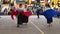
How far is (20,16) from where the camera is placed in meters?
16.7

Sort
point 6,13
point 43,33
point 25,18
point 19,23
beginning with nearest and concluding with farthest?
point 43,33, point 19,23, point 25,18, point 6,13

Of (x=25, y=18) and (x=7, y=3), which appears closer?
(x=25, y=18)

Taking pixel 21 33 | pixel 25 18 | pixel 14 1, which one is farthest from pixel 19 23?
pixel 14 1

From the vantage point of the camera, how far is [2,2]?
44.4 metres

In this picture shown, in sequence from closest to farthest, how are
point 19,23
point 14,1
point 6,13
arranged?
point 19,23 → point 6,13 → point 14,1

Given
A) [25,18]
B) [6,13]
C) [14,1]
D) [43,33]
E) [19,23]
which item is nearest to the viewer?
[43,33]

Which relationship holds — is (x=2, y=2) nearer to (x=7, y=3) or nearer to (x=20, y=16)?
(x=7, y=3)

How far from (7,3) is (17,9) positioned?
28.3 meters

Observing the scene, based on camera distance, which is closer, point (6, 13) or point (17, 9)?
point (17, 9)

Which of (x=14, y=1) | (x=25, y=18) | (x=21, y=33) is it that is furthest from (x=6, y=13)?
(x=21, y=33)

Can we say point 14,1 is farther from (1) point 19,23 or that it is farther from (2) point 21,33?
(2) point 21,33

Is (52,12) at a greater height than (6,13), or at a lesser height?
greater

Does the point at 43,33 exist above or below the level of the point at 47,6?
below

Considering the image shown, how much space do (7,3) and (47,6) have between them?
28.1 metres
